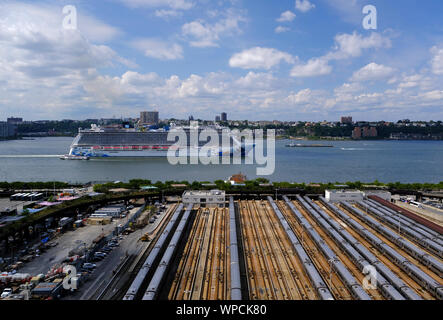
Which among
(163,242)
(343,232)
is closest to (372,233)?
(343,232)

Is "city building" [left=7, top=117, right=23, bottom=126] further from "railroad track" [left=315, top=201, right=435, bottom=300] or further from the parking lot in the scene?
"railroad track" [left=315, top=201, right=435, bottom=300]

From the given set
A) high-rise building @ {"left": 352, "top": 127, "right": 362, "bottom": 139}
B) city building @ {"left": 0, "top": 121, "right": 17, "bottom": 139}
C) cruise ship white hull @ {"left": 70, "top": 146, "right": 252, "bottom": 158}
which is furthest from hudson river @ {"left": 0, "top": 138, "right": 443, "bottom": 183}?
city building @ {"left": 0, "top": 121, "right": 17, "bottom": 139}

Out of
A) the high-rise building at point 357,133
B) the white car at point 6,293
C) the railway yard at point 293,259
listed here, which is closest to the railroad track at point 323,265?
the railway yard at point 293,259

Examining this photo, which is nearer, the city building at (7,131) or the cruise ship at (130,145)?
the cruise ship at (130,145)

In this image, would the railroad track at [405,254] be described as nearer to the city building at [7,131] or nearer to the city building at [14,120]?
the city building at [7,131]

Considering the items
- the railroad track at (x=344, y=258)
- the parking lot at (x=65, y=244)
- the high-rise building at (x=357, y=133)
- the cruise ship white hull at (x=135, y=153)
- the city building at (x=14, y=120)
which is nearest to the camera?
the railroad track at (x=344, y=258)

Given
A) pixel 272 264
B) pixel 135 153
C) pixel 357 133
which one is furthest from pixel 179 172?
pixel 357 133

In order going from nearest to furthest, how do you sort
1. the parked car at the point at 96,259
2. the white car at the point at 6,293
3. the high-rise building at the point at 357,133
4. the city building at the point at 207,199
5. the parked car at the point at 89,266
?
1. the white car at the point at 6,293
2. the parked car at the point at 89,266
3. the parked car at the point at 96,259
4. the city building at the point at 207,199
5. the high-rise building at the point at 357,133

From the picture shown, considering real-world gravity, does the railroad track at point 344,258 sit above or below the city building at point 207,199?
below
